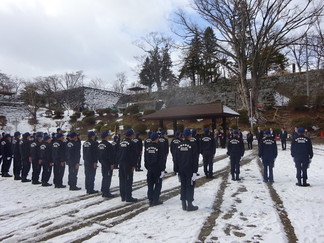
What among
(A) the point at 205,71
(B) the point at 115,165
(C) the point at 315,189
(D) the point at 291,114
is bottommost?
(C) the point at 315,189

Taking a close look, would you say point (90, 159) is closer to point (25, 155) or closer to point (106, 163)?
point (106, 163)

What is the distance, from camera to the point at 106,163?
7.35 metres

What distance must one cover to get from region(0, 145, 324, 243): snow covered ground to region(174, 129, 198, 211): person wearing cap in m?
0.30

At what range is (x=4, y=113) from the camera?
4344cm

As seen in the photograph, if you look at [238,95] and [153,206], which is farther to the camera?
[238,95]

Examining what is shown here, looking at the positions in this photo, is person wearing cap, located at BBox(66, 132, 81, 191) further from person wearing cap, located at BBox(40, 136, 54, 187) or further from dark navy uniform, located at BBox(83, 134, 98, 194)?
person wearing cap, located at BBox(40, 136, 54, 187)

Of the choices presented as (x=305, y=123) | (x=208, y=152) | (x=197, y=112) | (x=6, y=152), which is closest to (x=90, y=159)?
(x=208, y=152)

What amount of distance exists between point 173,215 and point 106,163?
2.75 m

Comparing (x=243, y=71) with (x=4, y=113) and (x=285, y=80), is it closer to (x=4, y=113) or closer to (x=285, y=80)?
(x=285, y=80)

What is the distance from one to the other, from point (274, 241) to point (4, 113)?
49.4 m

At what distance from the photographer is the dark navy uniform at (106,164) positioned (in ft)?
23.9

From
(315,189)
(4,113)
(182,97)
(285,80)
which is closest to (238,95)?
(285,80)

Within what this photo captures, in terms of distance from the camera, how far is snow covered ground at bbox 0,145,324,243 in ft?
14.9

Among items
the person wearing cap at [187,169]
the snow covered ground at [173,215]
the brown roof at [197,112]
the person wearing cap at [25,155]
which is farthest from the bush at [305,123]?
the person wearing cap at [25,155]
